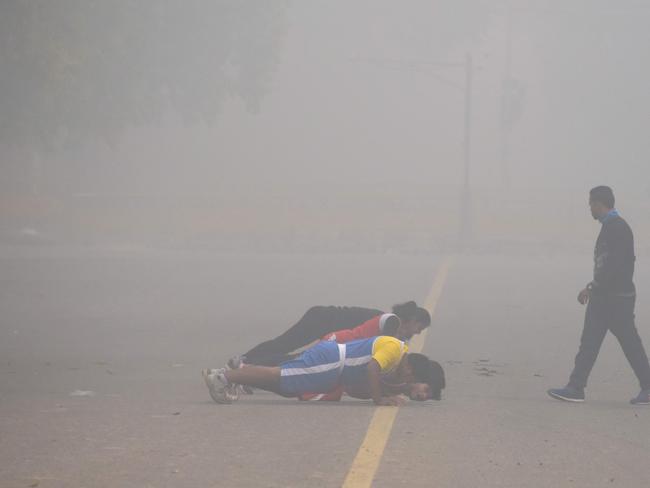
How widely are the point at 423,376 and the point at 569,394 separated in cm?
163

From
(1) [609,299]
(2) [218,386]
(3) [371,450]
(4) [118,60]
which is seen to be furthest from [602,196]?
(4) [118,60]

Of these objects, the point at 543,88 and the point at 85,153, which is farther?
the point at 543,88

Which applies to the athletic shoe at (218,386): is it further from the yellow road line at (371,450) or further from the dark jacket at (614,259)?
the dark jacket at (614,259)

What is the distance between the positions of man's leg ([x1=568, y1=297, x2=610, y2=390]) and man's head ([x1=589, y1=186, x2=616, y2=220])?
0.70 meters

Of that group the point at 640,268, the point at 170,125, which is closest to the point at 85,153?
the point at 170,125

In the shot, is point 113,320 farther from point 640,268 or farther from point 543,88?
point 543,88

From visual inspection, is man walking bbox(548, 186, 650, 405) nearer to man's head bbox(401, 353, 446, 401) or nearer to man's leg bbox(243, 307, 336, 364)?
man's head bbox(401, 353, 446, 401)

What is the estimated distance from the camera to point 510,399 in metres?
10.6

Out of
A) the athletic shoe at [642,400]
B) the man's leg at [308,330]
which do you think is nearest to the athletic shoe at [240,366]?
the man's leg at [308,330]

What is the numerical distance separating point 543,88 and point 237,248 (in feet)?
157

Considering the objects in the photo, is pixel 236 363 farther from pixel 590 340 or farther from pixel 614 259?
pixel 614 259

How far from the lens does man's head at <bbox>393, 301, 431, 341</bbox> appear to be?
10.1m

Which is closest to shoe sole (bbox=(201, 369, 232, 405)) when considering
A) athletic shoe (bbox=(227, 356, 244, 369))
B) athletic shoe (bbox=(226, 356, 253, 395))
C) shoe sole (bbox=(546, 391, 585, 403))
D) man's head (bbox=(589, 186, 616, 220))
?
athletic shoe (bbox=(226, 356, 253, 395))

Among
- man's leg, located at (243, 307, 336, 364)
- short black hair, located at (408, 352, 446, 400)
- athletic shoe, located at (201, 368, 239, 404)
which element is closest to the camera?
short black hair, located at (408, 352, 446, 400)
